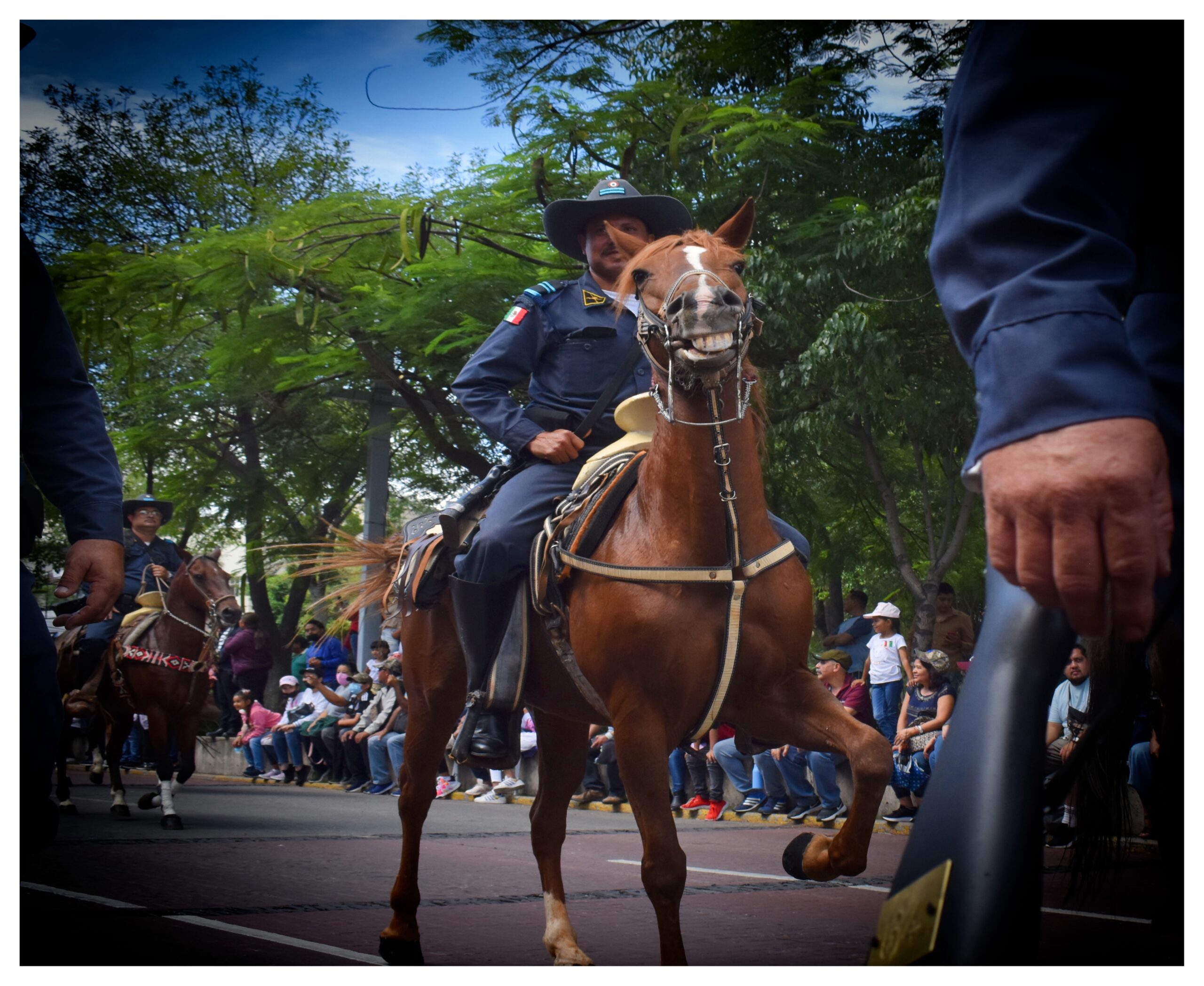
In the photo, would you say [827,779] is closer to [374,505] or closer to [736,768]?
[736,768]

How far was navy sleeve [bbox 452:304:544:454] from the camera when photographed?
5.02 metres

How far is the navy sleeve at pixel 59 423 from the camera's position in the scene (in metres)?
2.66

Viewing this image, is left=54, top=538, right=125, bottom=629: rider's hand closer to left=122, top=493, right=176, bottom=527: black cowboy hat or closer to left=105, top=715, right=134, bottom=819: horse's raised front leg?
left=122, top=493, right=176, bottom=527: black cowboy hat

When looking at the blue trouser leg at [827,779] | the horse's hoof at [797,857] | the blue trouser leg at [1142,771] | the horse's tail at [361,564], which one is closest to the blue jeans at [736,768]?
the blue trouser leg at [827,779]

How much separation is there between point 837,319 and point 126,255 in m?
5.92

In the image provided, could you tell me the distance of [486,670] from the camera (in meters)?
4.70

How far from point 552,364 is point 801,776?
23.0 feet

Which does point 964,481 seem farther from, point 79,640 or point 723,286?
point 79,640

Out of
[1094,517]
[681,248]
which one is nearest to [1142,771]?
[1094,517]

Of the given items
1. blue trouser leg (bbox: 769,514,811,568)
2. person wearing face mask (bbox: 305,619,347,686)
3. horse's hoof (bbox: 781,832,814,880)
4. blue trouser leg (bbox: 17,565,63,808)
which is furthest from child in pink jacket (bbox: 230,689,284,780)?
blue trouser leg (bbox: 17,565,63,808)

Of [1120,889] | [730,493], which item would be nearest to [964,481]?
[1120,889]

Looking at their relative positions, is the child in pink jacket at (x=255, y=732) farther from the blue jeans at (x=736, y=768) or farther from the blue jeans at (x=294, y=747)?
the blue jeans at (x=736, y=768)

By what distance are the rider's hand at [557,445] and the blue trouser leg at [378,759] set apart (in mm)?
11390

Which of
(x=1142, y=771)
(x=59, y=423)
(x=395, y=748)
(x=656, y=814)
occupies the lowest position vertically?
(x=395, y=748)
